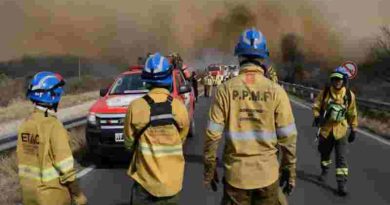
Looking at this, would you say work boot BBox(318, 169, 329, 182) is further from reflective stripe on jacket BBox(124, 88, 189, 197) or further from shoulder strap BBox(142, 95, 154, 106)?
shoulder strap BBox(142, 95, 154, 106)

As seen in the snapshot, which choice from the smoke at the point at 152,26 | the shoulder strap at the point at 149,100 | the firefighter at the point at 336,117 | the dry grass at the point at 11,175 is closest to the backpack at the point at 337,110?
the firefighter at the point at 336,117

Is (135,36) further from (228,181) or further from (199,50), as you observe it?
(228,181)

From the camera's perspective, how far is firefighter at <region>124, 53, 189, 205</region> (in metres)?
4.67

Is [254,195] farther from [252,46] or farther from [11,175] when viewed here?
[11,175]

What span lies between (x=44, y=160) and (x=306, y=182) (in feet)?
18.3

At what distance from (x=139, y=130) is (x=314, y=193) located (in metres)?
4.11

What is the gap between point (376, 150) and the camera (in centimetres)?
1241

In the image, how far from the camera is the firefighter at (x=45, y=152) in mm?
4086

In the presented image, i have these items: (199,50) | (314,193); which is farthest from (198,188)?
(199,50)

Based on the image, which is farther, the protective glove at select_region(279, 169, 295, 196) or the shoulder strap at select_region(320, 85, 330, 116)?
the shoulder strap at select_region(320, 85, 330, 116)

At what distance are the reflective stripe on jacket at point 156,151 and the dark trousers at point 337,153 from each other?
399cm

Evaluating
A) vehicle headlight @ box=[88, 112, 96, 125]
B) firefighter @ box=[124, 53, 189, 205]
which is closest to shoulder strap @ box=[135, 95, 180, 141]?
firefighter @ box=[124, 53, 189, 205]

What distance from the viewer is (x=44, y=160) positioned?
408 cm

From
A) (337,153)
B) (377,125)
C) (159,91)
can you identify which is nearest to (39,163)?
(159,91)
